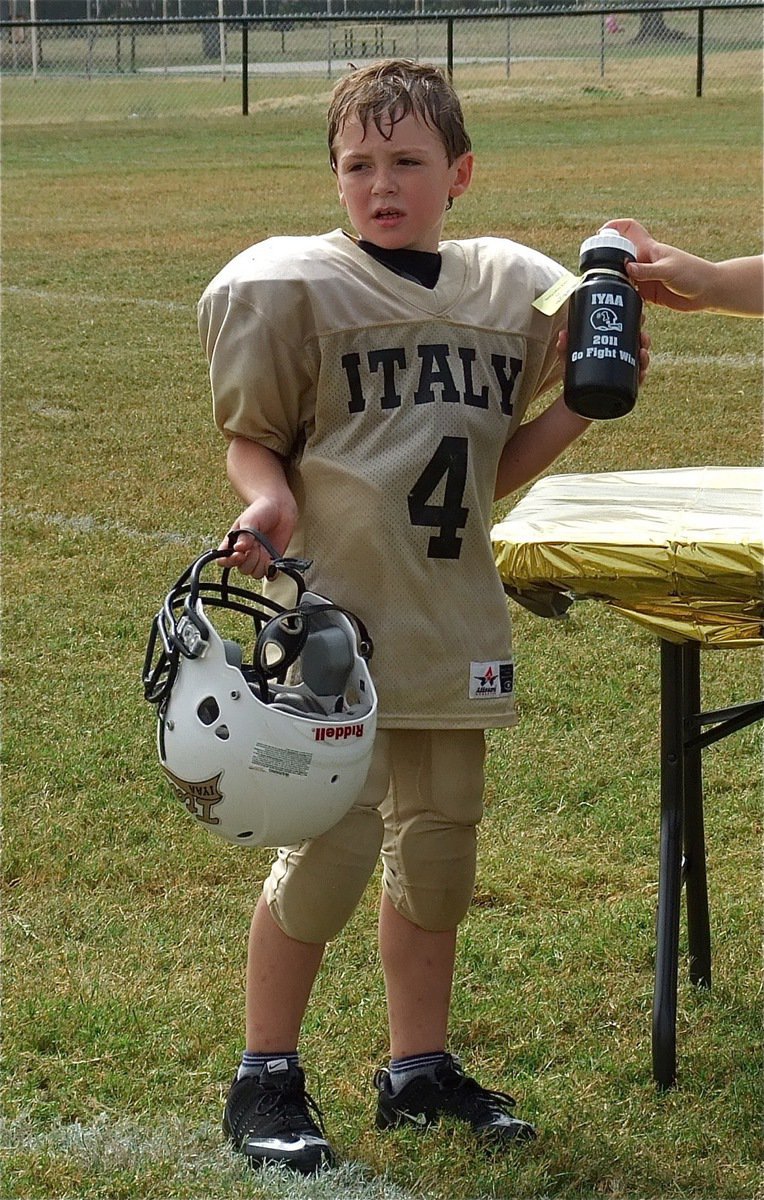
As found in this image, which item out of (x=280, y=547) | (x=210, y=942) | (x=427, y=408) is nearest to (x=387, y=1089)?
(x=210, y=942)

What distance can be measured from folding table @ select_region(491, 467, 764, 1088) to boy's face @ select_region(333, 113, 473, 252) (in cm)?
47

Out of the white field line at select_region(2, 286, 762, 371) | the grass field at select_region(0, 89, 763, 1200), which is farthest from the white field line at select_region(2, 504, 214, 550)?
the white field line at select_region(2, 286, 762, 371)

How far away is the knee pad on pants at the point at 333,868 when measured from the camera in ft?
7.29

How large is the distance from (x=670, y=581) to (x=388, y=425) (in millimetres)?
440

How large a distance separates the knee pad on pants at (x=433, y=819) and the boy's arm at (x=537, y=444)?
1.27ft

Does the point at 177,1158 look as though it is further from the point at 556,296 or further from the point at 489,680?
the point at 556,296

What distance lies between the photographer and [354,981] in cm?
277

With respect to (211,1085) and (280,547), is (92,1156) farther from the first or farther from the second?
→ (280,547)

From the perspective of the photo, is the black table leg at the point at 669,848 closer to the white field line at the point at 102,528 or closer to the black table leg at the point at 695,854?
the black table leg at the point at 695,854

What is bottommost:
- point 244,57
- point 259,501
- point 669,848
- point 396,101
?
point 669,848

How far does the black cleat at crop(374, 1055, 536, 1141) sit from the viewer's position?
2.32m

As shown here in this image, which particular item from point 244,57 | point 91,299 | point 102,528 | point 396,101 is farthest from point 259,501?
point 244,57

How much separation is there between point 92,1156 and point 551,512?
1.16 meters

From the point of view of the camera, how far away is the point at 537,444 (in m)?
2.34
